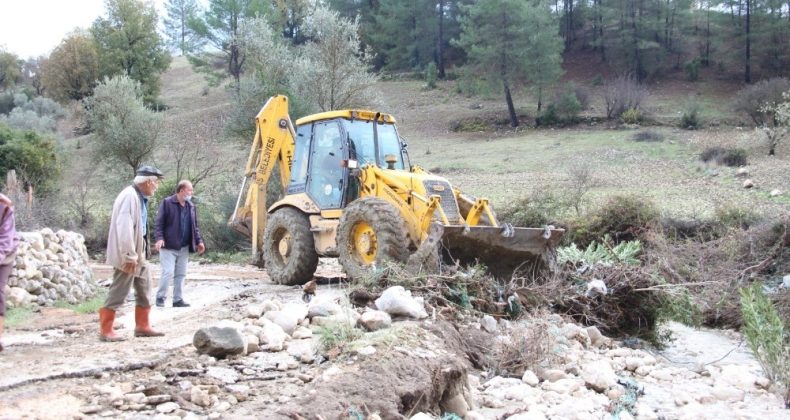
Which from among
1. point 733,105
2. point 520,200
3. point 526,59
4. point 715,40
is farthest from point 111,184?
point 715,40

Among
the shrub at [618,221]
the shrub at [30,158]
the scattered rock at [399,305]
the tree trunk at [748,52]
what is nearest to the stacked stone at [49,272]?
the scattered rock at [399,305]

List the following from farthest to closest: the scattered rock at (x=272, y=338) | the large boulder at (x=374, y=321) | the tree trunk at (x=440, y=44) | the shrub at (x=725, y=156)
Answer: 1. the tree trunk at (x=440, y=44)
2. the shrub at (x=725, y=156)
3. the large boulder at (x=374, y=321)
4. the scattered rock at (x=272, y=338)

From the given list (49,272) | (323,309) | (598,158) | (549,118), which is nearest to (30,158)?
(49,272)

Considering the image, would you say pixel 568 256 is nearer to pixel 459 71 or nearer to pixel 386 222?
pixel 386 222

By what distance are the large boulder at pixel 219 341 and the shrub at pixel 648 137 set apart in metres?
30.9

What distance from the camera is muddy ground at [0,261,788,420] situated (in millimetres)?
5141

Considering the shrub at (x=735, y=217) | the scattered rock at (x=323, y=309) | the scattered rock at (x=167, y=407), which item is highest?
the scattered rock at (x=167, y=407)

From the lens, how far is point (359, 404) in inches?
206

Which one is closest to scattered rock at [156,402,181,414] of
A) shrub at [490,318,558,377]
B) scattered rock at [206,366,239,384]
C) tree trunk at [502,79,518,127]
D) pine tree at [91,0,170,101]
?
scattered rock at [206,366,239,384]

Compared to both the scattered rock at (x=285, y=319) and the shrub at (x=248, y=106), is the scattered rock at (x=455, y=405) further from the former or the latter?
the shrub at (x=248, y=106)

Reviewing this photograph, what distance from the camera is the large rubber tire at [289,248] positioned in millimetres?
11883

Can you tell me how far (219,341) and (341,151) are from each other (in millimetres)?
5656

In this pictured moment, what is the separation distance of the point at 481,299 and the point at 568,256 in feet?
9.44

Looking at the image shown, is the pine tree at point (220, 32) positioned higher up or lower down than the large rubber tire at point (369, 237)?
higher up
